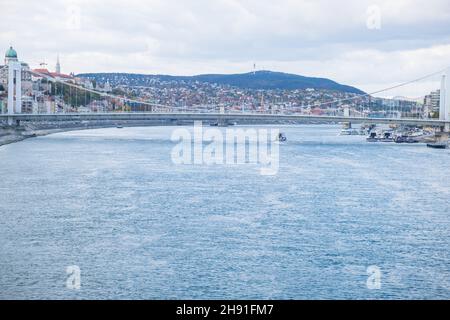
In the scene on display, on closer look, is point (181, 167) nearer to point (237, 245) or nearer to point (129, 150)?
point (129, 150)

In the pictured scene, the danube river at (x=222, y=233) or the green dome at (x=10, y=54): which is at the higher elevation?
the green dome at (x=10, y=54)

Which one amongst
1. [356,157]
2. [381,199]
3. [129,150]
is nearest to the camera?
[381,199]

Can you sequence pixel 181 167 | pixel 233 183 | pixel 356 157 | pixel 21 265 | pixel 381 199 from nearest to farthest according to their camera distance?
pixel 21 265
pixel 381 199
pixel 233 183
pixel 181 167
pixel 356 157

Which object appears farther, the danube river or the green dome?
the green dome

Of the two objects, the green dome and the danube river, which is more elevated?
the green dome

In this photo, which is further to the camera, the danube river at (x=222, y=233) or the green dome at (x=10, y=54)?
the green dome at (x=10, y=54)
